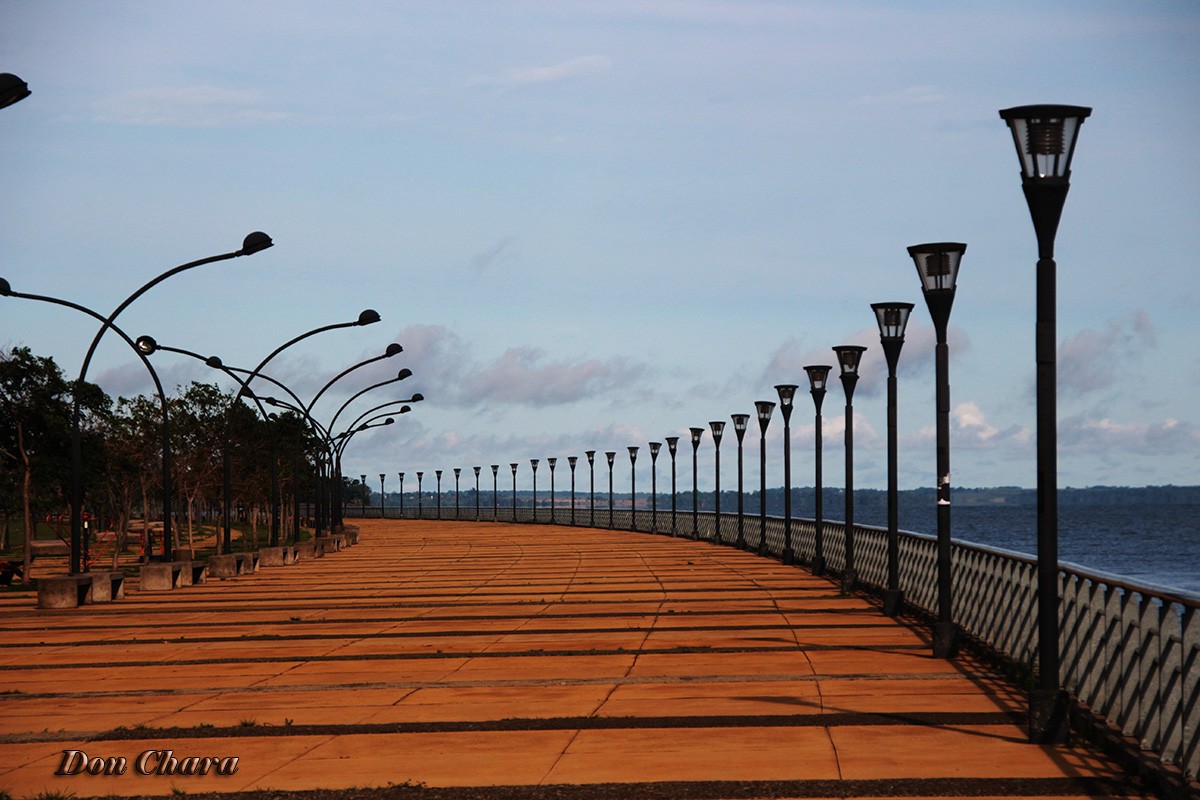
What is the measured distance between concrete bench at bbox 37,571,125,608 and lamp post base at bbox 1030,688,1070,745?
20.6 m

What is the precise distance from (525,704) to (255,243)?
16.7 m

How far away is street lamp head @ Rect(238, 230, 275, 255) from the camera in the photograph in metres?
26.9

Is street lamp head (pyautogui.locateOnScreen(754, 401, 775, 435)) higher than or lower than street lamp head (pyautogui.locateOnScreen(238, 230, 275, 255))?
lower

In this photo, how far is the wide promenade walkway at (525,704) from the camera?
9312mm

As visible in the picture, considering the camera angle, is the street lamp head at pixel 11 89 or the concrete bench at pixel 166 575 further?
the concrete bench at pixel 166 575

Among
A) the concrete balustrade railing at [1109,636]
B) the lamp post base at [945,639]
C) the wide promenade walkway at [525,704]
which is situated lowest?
the wide promenade walkway at [525,704]

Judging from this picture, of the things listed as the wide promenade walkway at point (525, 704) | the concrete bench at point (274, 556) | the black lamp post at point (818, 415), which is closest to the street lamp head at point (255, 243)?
the wide promenade walkway at point (525, 704)

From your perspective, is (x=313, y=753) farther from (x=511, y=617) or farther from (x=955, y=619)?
(x=511, y=617)

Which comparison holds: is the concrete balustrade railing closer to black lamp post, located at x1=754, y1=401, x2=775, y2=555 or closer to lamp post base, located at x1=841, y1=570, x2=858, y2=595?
lamp post base, located at x1=841, y1=570, x2=858, y2=595

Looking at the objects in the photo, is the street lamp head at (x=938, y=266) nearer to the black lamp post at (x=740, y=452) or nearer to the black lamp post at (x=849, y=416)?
the black lamp post at (x=849, y=416)

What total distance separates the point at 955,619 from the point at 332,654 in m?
7.66

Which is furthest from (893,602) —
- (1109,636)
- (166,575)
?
(166,575)

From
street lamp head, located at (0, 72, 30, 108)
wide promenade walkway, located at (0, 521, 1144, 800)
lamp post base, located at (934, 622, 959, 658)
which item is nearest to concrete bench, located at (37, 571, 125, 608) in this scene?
wide promenade walkway, located at (0, 521, 1144, 800)

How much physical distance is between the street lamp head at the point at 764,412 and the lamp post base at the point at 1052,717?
3149 centimetres
